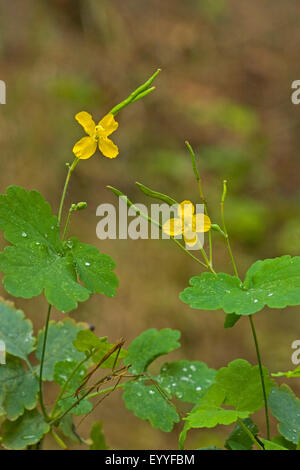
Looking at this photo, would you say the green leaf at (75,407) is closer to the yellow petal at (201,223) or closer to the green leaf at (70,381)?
the green leaf at (70,381)

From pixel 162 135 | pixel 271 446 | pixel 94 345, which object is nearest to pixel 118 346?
pixel 94 345

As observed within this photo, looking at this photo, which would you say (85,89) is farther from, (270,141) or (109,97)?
(270,141)

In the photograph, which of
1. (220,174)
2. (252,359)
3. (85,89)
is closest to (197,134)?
(220,174)

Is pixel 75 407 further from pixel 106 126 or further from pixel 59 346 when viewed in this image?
pixel 106 126

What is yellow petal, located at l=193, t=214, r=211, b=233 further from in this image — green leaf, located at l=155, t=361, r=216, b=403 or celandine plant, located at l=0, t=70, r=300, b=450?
green leaf, located at l=155, t=361, r=216, b=403

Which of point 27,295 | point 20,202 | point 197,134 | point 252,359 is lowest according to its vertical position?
point 27,295
